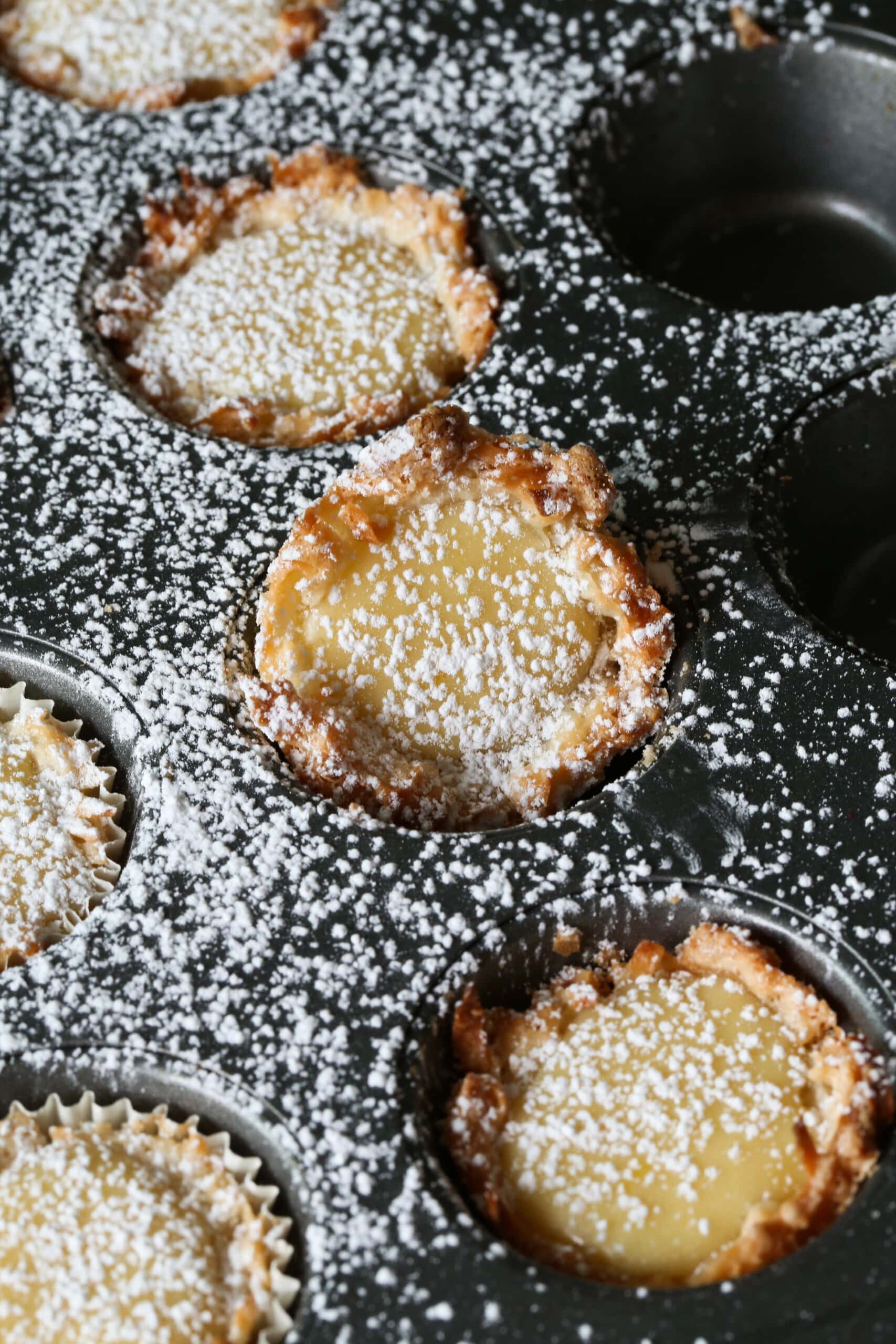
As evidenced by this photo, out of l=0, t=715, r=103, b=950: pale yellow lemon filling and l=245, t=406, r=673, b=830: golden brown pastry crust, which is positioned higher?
l=245, t=406, r=673, b=830: golden brown pastry crust

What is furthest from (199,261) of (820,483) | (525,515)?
(820,483)

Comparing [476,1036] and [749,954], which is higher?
[749,954]

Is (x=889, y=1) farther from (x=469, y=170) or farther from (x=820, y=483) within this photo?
(x=820, y=483)

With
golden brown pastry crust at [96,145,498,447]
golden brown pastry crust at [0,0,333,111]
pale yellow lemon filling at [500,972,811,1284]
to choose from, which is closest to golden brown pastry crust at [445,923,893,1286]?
pale yellow lemon filling at [500,972,811,1284]

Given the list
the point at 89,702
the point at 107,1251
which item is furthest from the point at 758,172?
the point at 107,1251

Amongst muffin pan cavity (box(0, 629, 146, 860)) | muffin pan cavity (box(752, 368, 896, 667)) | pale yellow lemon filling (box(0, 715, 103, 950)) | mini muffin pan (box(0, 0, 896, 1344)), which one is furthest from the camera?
muffin pan cavity (box(752, 368, 896, 667))

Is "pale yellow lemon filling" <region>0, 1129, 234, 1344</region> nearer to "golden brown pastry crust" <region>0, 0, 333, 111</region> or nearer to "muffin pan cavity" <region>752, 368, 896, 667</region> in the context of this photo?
"muffin pan cavity" <region>752, 368, 896, 667</region>

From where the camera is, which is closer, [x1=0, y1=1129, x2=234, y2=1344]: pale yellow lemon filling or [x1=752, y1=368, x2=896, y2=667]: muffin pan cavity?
[x1=0, y1=1129, x2=234, y2=1344]: pale yellow lemon filling
